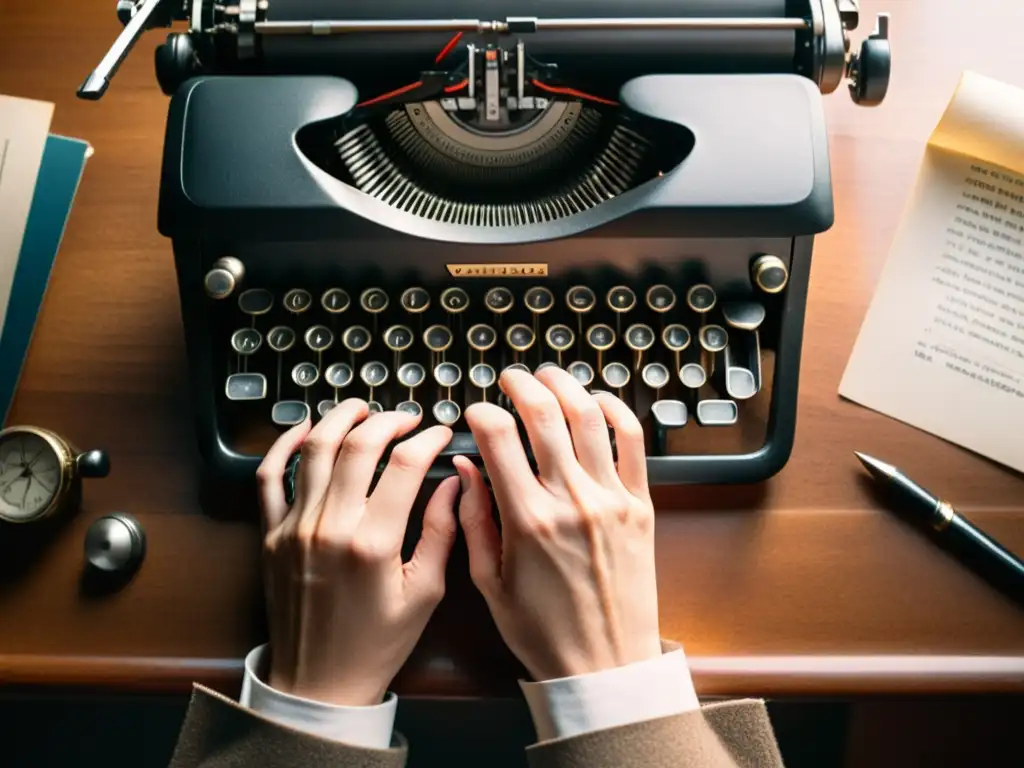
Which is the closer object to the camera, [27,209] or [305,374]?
[305,374]

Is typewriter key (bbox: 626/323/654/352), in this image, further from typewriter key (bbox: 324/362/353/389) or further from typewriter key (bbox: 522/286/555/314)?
typewriter key (bbox: 324/362/353/389)

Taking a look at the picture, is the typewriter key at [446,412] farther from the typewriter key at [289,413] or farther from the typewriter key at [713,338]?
the typewriter key at [713,338]

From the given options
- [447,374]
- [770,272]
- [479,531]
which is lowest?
[479,531]

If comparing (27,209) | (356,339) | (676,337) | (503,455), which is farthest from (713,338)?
(27,209)

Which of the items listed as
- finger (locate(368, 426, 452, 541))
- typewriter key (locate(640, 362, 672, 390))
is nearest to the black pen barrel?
typewriter key (locate(640, 362, 672, 390))

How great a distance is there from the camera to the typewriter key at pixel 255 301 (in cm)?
92

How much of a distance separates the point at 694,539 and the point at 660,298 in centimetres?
24

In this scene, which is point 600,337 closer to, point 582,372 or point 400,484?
point 582,372

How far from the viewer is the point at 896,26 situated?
1.17 m

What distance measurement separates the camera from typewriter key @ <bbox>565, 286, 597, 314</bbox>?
35.9 inches

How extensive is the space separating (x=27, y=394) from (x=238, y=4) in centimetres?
48

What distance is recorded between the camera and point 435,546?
2.84ft

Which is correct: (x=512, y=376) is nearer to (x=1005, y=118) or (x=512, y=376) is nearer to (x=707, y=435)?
(x=707, y=435)

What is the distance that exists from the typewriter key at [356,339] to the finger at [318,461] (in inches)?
3.4
